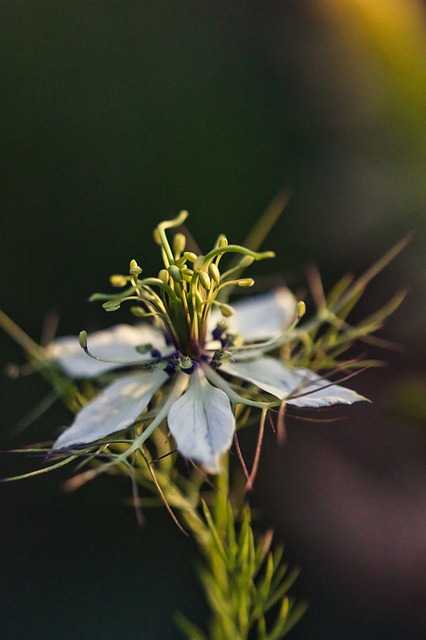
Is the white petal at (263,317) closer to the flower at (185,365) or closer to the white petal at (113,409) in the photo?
the flower at (185,365)

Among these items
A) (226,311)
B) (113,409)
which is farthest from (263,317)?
(113,409)

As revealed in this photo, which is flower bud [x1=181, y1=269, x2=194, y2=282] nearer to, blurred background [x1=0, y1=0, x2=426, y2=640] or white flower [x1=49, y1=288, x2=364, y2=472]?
white flower [x1=49, y1=288, x2=364, y2=472]

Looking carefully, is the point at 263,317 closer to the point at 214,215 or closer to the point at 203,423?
the point at 203,423

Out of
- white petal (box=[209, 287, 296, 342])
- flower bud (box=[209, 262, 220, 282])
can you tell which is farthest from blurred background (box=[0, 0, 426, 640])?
flower bud (box=[209, 262, 220, 282])

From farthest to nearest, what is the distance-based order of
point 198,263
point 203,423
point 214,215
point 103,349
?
point 214,215, point 103,349, point 198,263, point 203,423

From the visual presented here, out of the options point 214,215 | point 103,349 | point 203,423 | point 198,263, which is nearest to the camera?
point 203,423

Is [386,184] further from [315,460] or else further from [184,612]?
[184,612]

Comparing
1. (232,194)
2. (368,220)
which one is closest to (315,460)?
(368,220)
